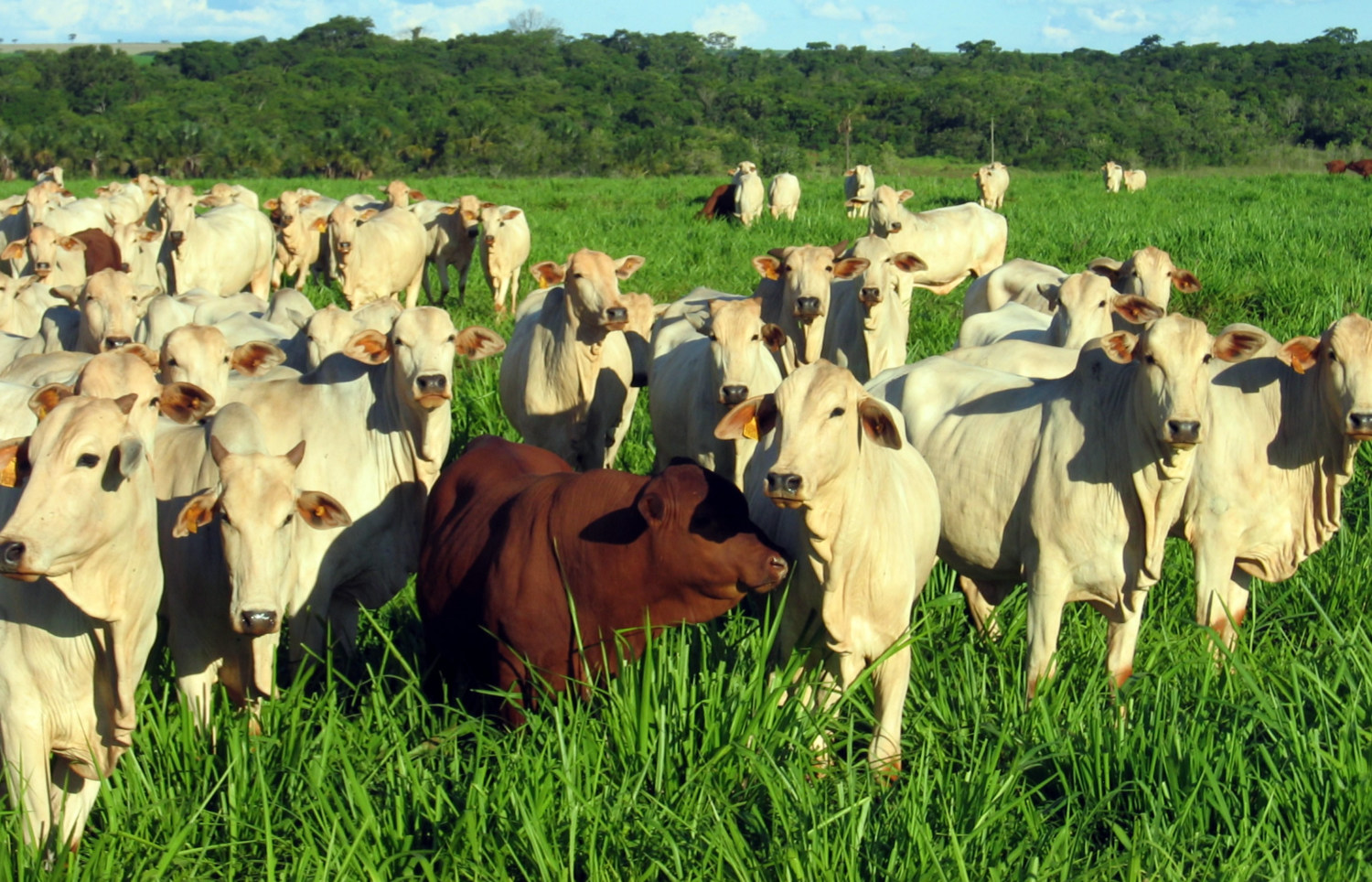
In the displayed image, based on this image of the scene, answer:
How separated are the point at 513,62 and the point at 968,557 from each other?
94.3 metres

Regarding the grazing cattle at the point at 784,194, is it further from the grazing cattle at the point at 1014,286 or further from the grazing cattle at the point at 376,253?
the grazing cattle at the point at 1014,286

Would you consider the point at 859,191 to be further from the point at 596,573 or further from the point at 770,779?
the point at 770,779

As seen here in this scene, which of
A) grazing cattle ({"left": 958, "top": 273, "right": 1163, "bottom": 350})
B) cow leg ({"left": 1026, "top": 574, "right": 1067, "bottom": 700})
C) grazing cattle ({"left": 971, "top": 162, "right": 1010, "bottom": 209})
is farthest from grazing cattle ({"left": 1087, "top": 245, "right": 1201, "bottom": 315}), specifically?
grazing cattle ({"left": 971, "top": 162, "right": 1010, "bottom": 209})

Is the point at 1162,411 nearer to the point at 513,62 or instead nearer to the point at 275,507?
the point at 275,507

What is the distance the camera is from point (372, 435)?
6070 mm

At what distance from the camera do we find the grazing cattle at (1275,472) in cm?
564

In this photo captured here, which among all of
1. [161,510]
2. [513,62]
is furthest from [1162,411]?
[513,62]

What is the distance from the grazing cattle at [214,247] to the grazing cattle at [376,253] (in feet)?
3.12

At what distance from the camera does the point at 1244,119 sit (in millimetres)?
59719

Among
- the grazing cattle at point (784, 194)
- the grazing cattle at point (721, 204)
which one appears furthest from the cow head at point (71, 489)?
the grazing cattle at point (784, 194)

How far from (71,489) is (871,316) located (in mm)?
6089

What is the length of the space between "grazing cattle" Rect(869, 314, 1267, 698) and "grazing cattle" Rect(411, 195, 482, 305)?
11594 millimetres

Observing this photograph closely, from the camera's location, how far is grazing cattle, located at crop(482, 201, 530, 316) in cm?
1567

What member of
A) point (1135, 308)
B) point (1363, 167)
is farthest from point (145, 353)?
point (1363, 167)
